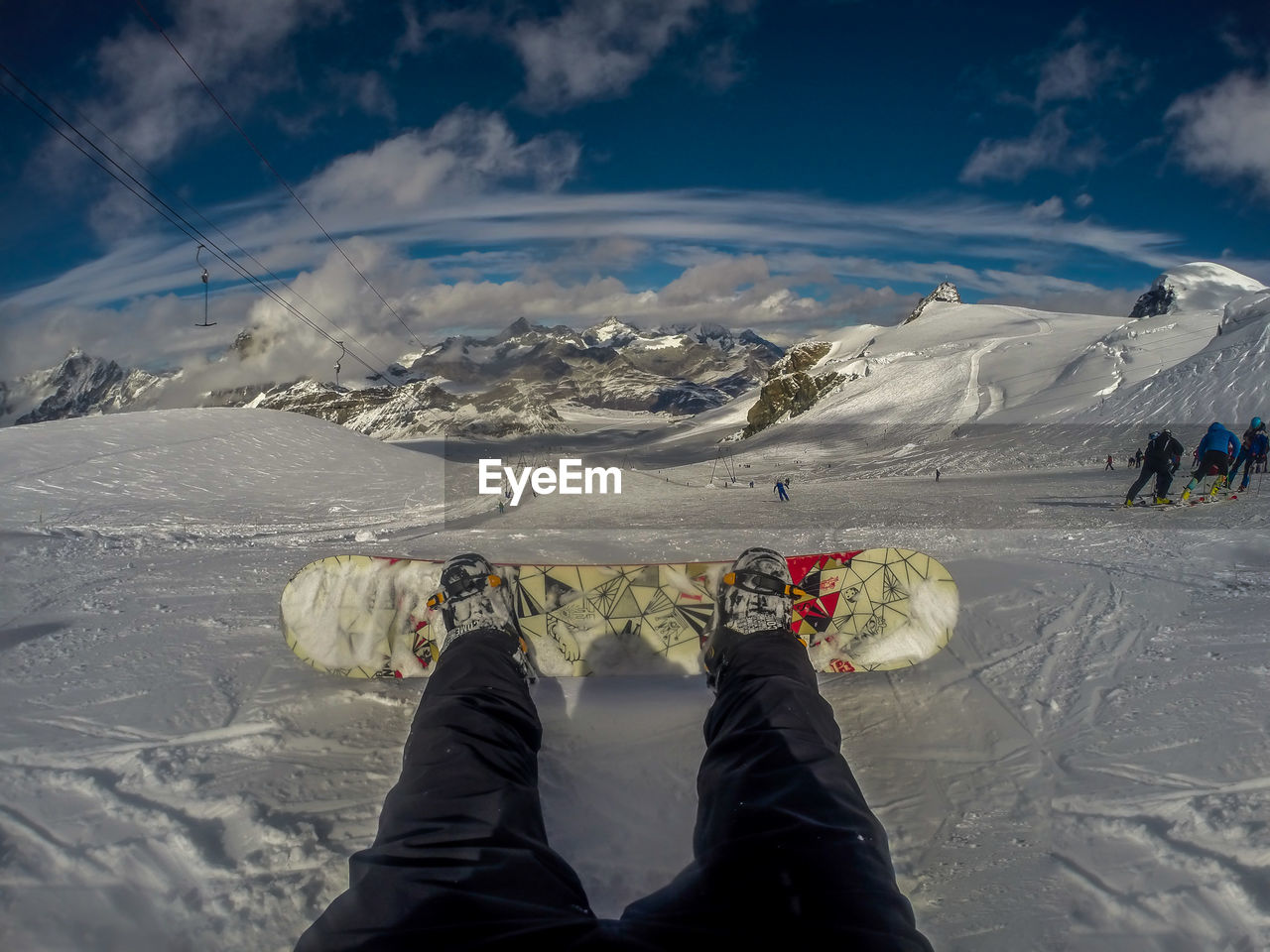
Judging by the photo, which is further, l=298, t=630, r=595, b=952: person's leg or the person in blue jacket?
the person in blue jacket

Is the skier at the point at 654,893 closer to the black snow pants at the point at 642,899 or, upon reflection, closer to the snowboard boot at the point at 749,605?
the black snow pants at the point at 642,899

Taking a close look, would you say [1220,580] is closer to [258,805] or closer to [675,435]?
[258,805]

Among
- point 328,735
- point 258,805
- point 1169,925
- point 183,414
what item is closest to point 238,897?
point 258,805

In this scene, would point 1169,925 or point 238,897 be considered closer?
point 1169,925

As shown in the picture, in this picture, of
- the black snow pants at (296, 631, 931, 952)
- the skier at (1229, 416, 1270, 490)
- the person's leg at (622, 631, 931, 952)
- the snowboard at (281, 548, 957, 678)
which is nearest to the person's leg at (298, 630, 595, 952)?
the black snow pants at (296, 631, 931, 952)

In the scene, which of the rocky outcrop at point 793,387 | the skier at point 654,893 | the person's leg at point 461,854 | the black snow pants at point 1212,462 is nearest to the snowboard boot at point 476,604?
the skier at point 654,893

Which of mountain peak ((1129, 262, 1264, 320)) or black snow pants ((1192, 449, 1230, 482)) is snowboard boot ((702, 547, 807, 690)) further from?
mountain peak ((1129, 262, 1264, 320))

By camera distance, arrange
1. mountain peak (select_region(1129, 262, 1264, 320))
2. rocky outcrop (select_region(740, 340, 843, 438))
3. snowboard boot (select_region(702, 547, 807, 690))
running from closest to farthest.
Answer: snowboard boot (select_region(702, 547, 807, 690)), rocky outcrop (select_region(740, 340, 843, 438)), mountain peak (select_region(1129, 262, 1264, 320))
